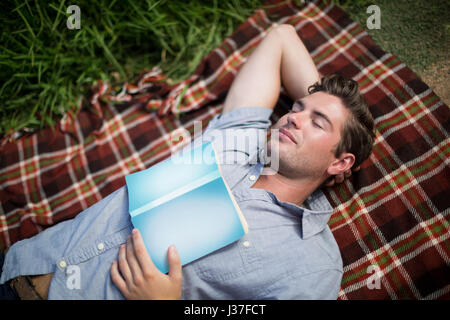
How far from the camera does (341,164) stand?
1519 mm

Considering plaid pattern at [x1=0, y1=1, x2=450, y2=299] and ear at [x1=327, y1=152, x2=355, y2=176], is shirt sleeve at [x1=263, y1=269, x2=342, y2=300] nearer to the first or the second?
plaid pattern at [x1=0, y1=1, x2=450, y2=299]

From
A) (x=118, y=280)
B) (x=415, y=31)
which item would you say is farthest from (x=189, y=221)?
(x=415, y=31)

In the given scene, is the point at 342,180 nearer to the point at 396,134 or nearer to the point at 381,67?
the point at 396,134

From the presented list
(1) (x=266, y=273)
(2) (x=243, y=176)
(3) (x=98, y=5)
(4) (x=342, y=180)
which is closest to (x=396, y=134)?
(4) (x=342, y=180)

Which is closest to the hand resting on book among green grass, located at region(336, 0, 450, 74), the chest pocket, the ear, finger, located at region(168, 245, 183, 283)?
finger, located at region(168, 245, 183, 283)

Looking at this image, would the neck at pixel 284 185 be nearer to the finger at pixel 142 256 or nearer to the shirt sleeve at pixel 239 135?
A: the shirt sleeve at pixel 239 135

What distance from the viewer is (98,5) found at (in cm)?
207

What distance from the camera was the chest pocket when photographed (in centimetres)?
132

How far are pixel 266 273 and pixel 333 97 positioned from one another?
87 centimetres

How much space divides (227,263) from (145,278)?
13.3 inches

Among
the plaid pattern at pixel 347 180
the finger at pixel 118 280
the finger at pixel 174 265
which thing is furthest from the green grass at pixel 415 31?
the finger at pixel 118 280

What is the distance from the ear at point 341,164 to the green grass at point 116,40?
2.69ft

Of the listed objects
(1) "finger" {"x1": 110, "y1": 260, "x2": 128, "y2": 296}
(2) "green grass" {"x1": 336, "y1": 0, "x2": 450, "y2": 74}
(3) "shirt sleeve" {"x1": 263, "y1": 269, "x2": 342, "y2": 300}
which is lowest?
(3) "shirt sleeve" {"x1": 263, "y1": 269, "x2": 342, "y2": 300}

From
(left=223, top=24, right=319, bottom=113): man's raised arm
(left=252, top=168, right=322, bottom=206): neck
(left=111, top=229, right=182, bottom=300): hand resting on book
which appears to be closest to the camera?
(left=111, top=229, right=182, bottom=300): hand resting on book
